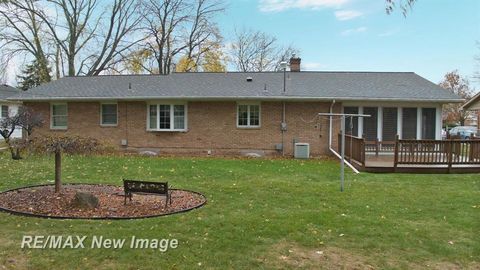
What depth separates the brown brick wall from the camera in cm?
1798

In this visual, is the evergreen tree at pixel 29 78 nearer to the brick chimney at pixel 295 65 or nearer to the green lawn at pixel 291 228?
the brick chimney at pixel 295 65

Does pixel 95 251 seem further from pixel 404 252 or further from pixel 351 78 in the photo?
pixel 351 78

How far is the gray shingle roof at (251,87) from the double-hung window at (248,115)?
0.64 meters

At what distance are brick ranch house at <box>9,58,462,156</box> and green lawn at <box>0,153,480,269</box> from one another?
6.72 m

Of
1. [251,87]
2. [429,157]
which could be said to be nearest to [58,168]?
[429,157]

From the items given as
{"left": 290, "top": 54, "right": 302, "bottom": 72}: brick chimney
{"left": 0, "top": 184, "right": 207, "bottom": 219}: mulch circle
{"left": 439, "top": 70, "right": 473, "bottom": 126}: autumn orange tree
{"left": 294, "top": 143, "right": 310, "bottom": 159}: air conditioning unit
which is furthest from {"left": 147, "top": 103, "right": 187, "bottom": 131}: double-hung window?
{"left": 439, "top": 70, "right": 473, "bottom": 126}: autumn orange tree

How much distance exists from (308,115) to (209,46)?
25.1 meters

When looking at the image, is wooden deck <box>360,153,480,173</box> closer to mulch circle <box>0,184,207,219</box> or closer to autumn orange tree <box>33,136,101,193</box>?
mulch circle <box>0,184,207,219</box>

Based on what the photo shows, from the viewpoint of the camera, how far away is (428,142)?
1318cm

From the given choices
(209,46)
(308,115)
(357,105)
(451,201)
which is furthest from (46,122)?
(209,46)

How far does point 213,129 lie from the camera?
1838 cm

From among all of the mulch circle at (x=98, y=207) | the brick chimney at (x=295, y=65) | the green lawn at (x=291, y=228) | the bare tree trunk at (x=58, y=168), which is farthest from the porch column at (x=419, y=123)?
the bare tree trunk at (x=58, y=168)

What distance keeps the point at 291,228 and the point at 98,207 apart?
11.9 feet

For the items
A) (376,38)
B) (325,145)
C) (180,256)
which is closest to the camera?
(180,256)
